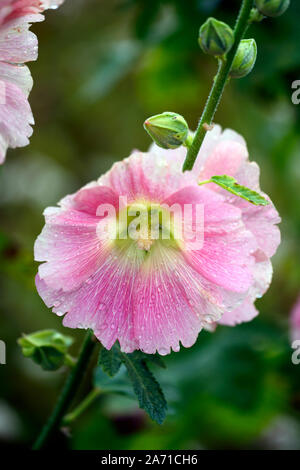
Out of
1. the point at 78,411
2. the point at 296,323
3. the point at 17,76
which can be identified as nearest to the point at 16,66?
the point at 17,76

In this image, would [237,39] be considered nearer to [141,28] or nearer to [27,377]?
[141,28]

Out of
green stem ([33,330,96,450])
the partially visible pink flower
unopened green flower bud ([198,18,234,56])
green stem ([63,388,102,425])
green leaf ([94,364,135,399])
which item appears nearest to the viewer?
A: unopened green flower bud ([198,18,234,56])

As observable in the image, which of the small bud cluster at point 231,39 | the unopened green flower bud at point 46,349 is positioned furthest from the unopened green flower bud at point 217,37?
the unopened green flower bud at point 46,349

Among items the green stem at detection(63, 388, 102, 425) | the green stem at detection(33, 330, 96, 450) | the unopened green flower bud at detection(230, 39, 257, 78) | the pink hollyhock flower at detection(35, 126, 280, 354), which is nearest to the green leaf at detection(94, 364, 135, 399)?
the green stem at detection(63, 388, 102, 425)

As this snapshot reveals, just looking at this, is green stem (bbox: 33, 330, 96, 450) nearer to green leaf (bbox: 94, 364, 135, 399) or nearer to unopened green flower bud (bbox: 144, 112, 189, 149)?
green leaf (bbox: 94, 364, 135, 399)

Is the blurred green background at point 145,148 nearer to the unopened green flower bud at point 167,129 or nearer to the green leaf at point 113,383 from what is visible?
the green leaf at point 113,383
